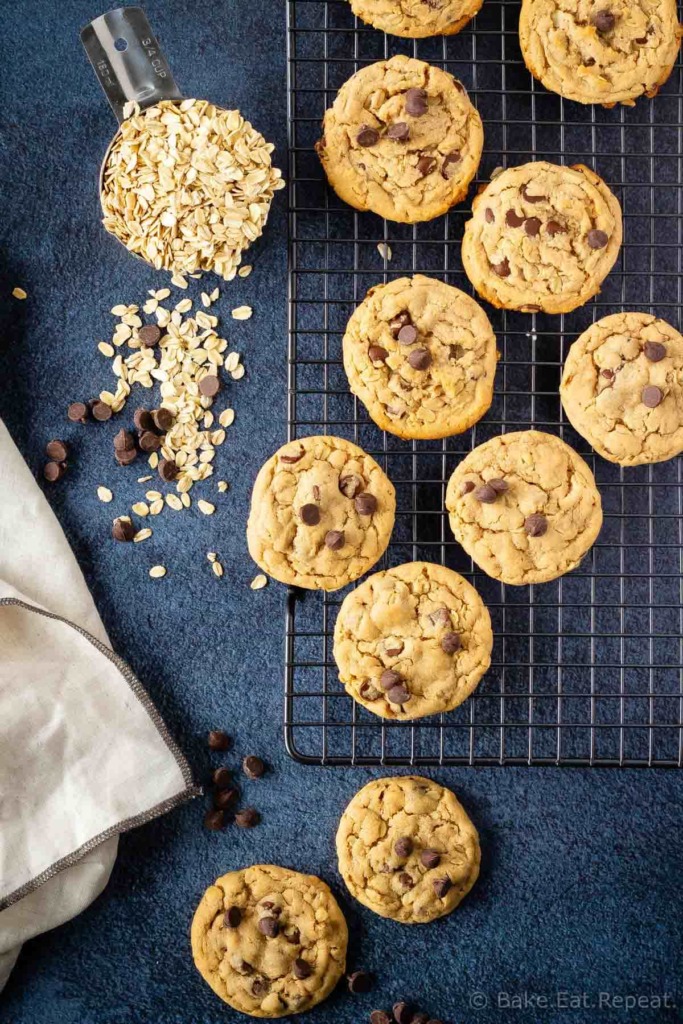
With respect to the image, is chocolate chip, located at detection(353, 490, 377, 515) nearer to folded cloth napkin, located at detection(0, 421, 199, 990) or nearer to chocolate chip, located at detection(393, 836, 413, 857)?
folded cloth napkin, located at detection(0, 421, 199, 990)

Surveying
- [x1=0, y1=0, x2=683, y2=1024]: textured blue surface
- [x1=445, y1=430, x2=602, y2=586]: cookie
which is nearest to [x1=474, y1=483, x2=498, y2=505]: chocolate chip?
[x1=445, y1=430, x2=602, y2=586]: cookie

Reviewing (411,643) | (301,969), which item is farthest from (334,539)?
(301,969)

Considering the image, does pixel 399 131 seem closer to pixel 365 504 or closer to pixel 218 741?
pixel 365 504

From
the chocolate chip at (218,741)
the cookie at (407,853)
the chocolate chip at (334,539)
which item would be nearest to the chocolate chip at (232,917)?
the cookie at (407,853)

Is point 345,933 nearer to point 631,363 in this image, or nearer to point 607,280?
point 631,363

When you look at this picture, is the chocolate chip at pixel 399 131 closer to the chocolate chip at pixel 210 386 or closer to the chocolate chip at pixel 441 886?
the chocolate chip at pixel 210 386
